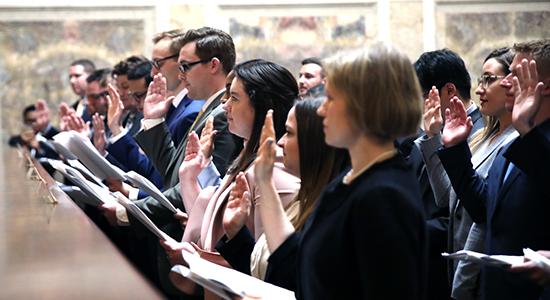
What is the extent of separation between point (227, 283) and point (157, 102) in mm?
2506

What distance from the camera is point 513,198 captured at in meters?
2.58

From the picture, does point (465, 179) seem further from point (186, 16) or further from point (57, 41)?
point (57, 41)

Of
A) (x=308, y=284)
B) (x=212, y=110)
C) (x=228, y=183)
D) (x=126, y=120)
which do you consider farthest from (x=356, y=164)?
(x=126, y=120)

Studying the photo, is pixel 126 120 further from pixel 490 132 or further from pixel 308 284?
pixel 308 284

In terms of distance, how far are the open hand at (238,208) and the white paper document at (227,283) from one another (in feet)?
0.95

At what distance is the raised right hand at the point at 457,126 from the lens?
2762 mm

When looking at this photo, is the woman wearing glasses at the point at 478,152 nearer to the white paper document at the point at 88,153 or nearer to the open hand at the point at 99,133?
the white paper document at the point at 88,153

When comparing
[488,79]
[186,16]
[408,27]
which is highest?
[186,16]

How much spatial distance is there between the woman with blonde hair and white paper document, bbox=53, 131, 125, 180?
8.08 feet

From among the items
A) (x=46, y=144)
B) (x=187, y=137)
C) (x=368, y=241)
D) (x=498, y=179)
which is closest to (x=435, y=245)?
(x=498, y=179)

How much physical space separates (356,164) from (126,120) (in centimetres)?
516

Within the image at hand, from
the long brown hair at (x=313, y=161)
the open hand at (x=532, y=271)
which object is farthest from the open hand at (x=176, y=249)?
the open hand at (x=532, y=271)

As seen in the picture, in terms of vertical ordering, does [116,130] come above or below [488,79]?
below

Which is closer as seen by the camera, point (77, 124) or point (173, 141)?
point (173, 141)
